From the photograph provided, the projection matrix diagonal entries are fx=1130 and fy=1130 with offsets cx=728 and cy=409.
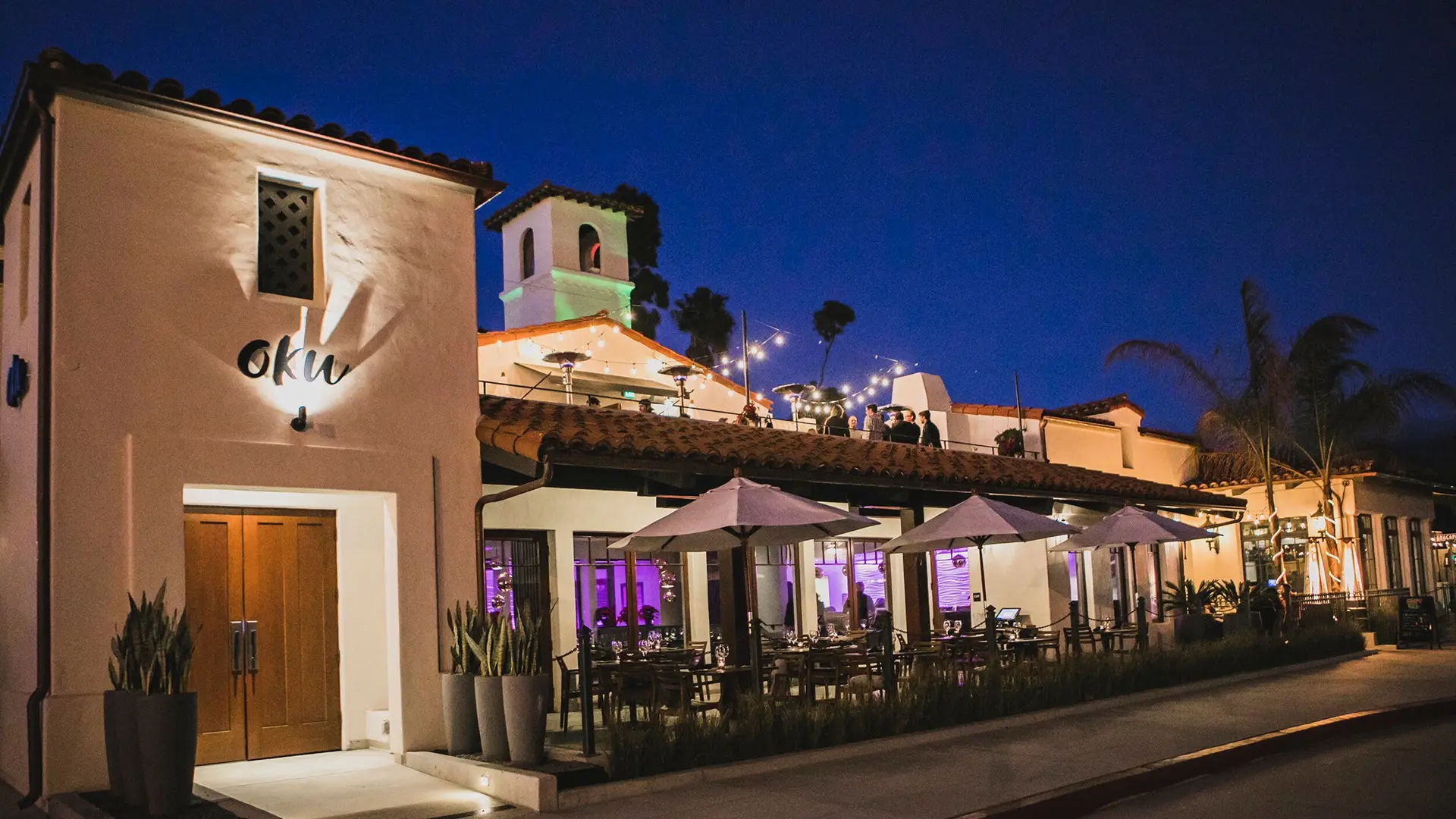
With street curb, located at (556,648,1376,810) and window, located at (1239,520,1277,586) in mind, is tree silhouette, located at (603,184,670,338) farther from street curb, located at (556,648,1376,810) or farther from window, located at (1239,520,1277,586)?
street curb, located at (556,648,1376,810)

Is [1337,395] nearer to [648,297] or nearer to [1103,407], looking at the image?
[1103,407]

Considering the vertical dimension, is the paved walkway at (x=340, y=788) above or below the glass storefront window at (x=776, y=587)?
below

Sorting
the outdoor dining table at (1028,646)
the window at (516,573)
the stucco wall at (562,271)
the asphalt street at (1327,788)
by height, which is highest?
the stucco wall at (562,271)

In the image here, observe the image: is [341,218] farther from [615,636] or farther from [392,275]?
[615,636]

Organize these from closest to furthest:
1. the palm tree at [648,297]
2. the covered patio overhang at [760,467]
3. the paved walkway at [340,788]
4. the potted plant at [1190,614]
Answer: the paved walkway at [340,788] → the covered patio overhang at [760,467] → the potted plant at [1190,614] → the palm tree at [648,297]

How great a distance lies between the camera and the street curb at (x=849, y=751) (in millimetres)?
8766

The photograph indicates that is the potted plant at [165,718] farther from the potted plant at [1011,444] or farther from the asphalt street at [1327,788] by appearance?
the potted plant at [1011,444]

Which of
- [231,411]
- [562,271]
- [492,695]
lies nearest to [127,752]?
[492,695]

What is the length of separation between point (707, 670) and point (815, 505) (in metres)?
2.04

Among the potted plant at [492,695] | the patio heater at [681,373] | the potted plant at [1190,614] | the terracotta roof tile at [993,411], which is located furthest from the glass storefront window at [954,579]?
the potted plant at [492,695]

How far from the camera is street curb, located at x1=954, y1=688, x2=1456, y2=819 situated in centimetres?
797

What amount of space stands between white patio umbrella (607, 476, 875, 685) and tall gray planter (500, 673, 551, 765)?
2218 mm

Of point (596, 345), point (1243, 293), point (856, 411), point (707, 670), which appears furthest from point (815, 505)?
point (856, 411)

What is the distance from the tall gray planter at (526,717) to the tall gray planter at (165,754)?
7.99ft
